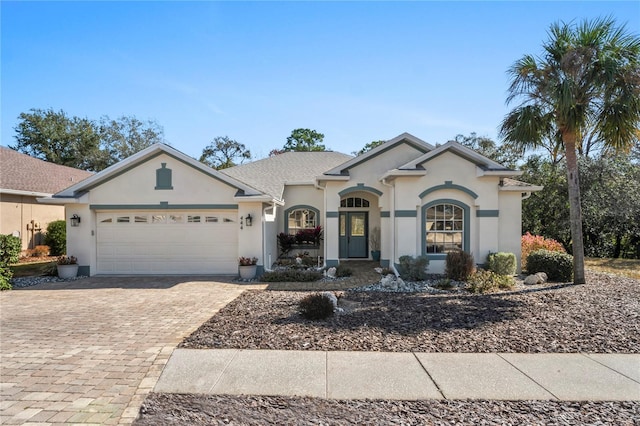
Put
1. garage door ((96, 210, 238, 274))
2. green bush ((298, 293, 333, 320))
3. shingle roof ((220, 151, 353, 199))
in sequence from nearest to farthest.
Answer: green bush ((298, 293, 333, 320)) → garage door ((96, 210, 238, 274)) → shingle roof ((220, 151, 353, 199))

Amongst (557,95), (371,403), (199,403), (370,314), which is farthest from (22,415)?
(557,95)

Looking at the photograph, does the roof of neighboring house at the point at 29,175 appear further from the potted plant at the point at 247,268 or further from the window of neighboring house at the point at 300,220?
the window of neighboring house at the point at 300,220

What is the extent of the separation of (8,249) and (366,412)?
15856 mm

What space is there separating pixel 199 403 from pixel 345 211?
13.8 m

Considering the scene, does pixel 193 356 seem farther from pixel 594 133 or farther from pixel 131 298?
pixel 594 133

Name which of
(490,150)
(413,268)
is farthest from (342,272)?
(490,150)

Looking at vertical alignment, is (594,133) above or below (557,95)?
below

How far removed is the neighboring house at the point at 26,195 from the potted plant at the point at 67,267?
6219mm

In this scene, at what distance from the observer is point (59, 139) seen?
3825 cm

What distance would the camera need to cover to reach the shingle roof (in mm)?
17875

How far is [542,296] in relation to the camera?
9.32m

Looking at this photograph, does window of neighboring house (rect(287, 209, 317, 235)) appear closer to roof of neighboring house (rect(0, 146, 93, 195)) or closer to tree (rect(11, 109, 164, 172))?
roof of neighboring house (rect(0, 146, 93, 195))

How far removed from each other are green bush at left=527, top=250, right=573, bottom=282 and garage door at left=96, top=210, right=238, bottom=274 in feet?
34.0

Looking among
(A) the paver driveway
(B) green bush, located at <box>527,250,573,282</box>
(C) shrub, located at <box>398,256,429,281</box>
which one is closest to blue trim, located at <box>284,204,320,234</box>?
(C) shrub, located at <box>398,256,429,281</box>
